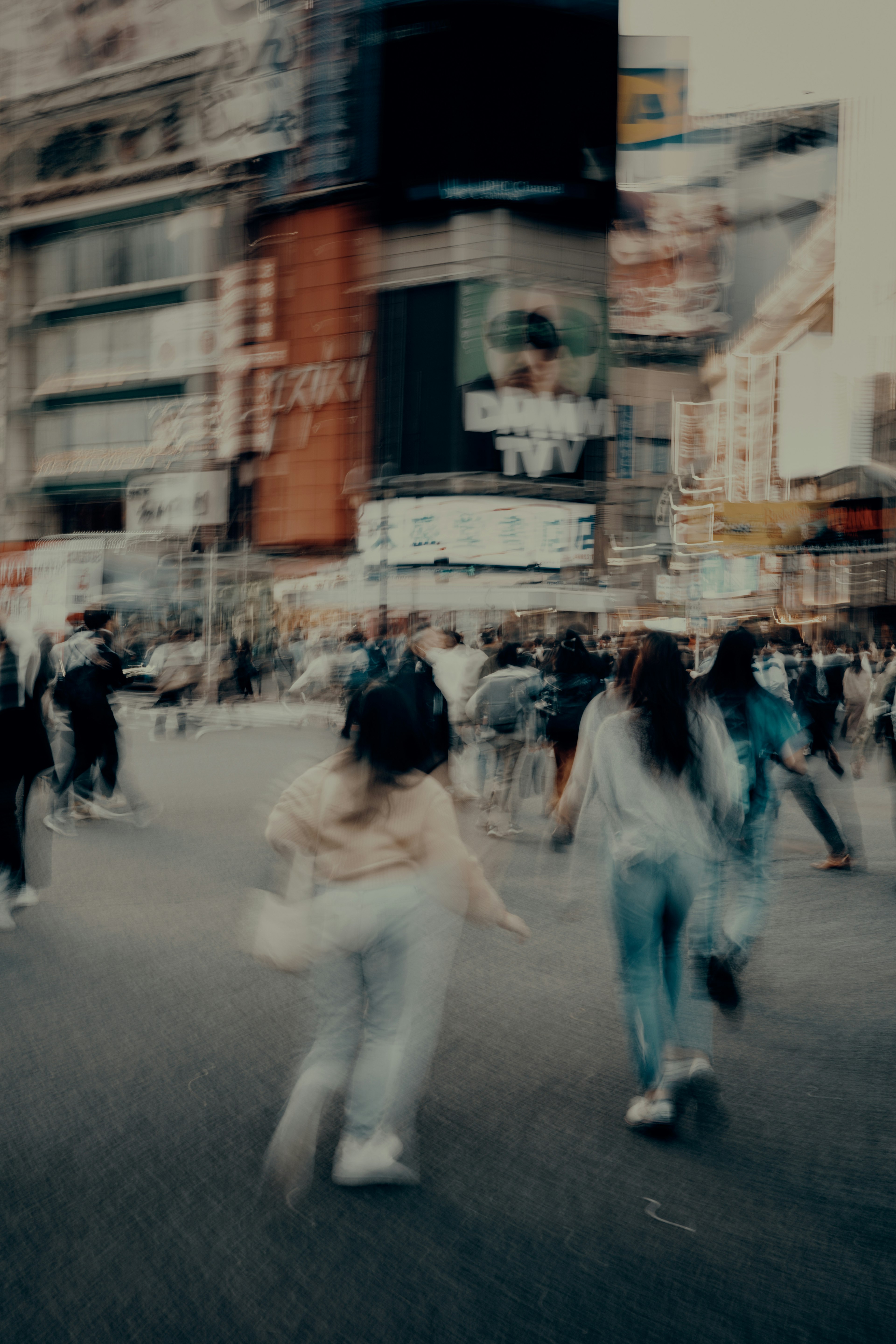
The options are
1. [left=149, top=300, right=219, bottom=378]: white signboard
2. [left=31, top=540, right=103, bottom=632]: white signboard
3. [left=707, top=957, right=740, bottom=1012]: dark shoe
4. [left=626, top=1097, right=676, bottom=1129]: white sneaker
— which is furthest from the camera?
[left=149, top=300, right=219, bottom=378]: white signboard

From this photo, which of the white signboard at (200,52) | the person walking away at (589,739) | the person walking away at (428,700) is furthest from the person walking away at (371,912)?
the white signboard at (200,52)

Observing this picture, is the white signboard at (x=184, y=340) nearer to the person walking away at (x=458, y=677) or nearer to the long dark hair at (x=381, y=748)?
the person walking away at (x=458, y=677)

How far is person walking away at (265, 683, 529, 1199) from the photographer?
323cm

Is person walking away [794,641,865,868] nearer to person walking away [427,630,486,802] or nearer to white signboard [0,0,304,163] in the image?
person walking away [427,630,486,802]

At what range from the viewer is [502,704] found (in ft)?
33.5

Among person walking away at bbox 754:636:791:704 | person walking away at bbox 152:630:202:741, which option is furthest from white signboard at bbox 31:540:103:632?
person walking away at bbox 754:636:791:704

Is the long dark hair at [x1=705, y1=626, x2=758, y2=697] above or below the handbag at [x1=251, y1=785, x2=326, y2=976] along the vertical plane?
above

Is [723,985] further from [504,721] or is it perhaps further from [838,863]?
[504,721]

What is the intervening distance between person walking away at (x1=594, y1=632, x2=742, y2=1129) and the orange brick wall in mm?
37089

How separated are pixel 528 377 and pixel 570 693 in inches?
1189

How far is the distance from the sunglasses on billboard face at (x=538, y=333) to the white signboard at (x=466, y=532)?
5.11 metres

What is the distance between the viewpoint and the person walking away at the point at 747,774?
18.0 feet

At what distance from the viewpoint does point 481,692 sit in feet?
33.6

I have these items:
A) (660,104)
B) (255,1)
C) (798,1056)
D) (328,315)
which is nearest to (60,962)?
(798,1056)
